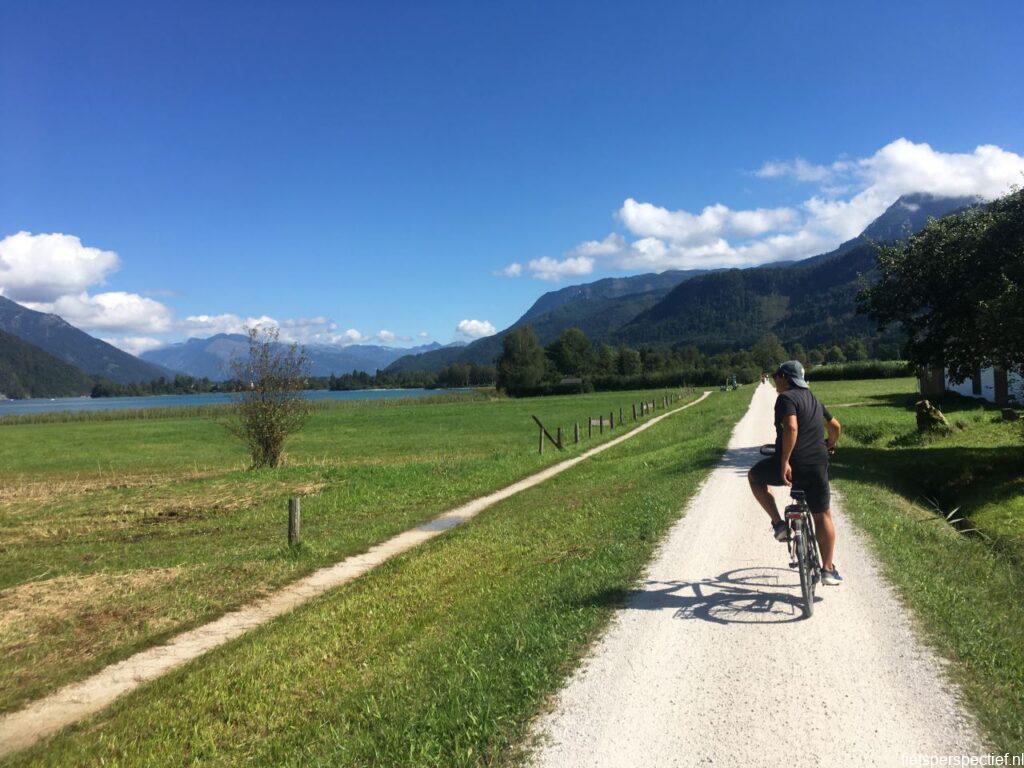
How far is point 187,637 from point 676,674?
20.9 feet

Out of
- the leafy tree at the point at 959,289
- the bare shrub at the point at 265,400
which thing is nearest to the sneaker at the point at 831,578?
the leafy tree at the point at 959,289

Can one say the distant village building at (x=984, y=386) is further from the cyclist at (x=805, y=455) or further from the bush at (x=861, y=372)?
the bush at (x=861, y=372)

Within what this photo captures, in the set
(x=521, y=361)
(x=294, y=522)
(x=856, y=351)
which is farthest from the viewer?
(x=856, y=351)

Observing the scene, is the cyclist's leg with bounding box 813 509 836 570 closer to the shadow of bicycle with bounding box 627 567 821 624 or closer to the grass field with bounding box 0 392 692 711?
the shadow of bicycle with bounding box 627 567 821 624

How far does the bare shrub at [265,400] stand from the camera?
86.5 ft

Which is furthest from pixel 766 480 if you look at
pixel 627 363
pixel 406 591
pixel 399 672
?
pixel 627 363

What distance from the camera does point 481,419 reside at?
5981 centimetres

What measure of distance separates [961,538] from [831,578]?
5.53m

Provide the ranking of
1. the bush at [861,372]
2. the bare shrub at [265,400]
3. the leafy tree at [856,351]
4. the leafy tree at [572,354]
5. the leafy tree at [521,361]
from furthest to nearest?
the leafy tree at [572,354] → the leafy tree at [856,351] → the leafy tree at [521,361] → the bush at [861,372] → the bare shrub at [265,400]

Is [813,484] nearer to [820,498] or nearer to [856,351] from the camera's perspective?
[820,498]

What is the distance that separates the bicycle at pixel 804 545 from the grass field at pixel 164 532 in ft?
24.7

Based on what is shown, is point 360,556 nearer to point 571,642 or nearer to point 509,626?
point 509,626

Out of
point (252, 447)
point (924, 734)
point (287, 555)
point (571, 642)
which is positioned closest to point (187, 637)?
point (287, 555)

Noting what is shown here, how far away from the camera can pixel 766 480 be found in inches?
285
